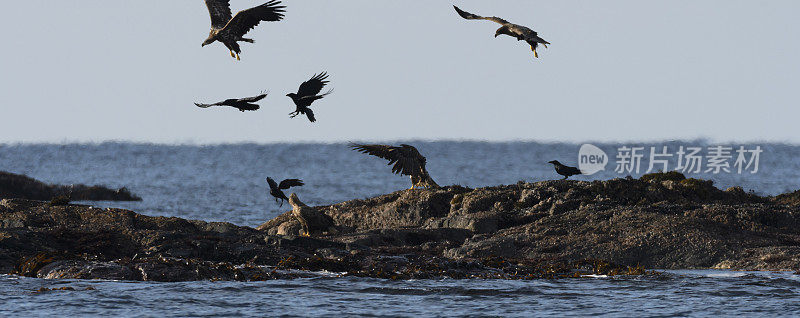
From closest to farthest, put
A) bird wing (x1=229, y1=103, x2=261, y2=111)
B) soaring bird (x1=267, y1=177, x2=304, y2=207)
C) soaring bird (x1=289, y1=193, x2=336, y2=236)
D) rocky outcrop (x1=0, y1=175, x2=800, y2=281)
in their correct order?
bird wing (x1=229, y1=103, x2=261, y2=111) < rocky outcrop (x1=0, y1=175, x2=800, y2=281) < soaring bird (x1=267, y1=177, x2=304, y2=207) < soaring bird (x1=289, y1=193, x2=336, y2=236)

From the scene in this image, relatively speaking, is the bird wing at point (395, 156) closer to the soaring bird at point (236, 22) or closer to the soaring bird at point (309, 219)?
the soaring bird at point (309, 219)

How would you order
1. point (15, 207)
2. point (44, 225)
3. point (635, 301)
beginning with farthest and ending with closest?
point (15, 207) < point (44, 225) < point (635, 301)

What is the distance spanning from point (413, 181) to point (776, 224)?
12.7 metres

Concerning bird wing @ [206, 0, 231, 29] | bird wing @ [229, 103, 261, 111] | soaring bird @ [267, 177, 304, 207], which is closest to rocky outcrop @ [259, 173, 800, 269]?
soaring bird @ [267, 177, 304, 207]

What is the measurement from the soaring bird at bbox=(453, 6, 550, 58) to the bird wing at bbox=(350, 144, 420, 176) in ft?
33.9

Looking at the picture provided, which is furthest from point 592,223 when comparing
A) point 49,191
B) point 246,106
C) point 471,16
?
point 49,191

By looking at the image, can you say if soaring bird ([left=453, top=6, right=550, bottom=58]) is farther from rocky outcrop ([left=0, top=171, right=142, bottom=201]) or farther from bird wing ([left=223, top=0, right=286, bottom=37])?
rocky outcrop ([left=0, top=171, right=142, bottom=201])

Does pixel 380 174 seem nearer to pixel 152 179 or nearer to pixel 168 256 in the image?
pixel 152 179

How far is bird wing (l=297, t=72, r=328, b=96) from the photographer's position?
23.1 m

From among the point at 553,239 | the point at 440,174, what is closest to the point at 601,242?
the point at 553,239

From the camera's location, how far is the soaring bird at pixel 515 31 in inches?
751

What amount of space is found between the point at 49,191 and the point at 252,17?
1756 inches

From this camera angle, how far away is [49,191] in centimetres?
5934

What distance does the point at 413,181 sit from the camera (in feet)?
108
